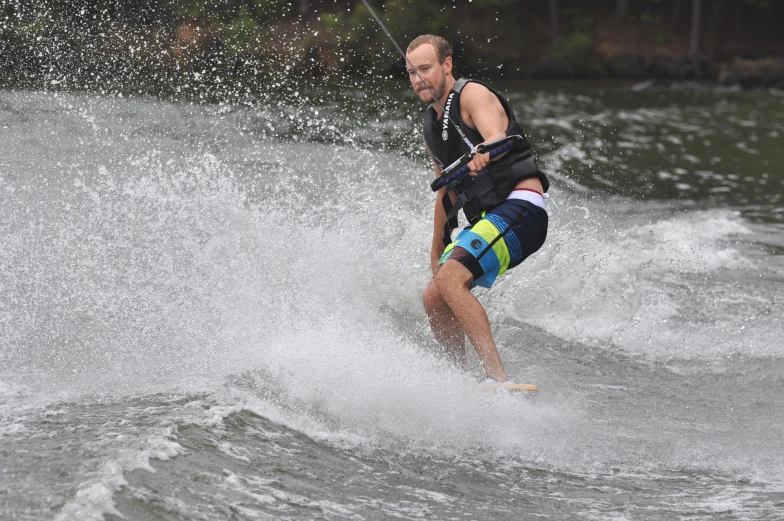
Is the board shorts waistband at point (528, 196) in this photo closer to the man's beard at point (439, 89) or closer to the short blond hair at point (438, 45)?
the man's beard at point (439, 89)

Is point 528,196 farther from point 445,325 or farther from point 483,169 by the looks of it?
point 445,325

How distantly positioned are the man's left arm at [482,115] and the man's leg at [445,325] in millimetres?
708

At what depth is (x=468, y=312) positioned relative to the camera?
4.76m

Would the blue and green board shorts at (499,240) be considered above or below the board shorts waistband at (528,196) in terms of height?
below

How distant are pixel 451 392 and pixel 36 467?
1.94m

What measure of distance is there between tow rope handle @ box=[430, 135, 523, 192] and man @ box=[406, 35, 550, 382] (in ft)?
0.14

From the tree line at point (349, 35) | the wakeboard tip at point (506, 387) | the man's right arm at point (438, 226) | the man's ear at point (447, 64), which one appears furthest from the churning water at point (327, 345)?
the tree line at point (349, 35)

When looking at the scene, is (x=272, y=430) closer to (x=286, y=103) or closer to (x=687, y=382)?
(x=687, y=382)

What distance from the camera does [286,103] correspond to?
45.2 ft

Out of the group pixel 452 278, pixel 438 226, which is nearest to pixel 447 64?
pixel 438 226

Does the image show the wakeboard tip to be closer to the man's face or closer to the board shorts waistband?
the board shorts waistband

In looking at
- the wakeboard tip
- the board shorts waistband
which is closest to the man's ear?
the board shorts waistband

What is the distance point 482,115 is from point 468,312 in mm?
999

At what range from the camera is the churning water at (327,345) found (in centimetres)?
360
